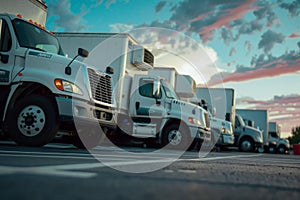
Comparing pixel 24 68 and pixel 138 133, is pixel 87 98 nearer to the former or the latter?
pixel 24 68

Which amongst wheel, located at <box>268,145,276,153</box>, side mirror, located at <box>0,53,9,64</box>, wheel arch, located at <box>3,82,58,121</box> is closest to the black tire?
wheel, located at <box>268,145,276,153</box>

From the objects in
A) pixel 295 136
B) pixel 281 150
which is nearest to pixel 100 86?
pixel 281 150

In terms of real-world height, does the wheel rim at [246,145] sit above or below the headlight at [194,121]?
below

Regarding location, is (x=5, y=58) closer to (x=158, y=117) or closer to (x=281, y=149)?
(x=158, y=117)

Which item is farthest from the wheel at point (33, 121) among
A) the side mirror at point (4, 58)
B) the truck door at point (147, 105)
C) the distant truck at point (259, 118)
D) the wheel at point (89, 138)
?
the distant truck at point (259, 118)

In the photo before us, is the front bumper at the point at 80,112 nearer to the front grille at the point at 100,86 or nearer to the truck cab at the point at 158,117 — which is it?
the front grille at the point at 100,86

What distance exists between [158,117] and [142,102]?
81 centimetres

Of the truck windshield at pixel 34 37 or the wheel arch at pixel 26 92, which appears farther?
the truck windshield at pixel 34 37

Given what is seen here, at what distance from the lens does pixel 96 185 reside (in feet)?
5.94

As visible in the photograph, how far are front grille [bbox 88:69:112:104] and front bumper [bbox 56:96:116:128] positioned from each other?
271 millimetres

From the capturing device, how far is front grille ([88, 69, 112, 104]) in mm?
7907

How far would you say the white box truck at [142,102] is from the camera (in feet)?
40.4

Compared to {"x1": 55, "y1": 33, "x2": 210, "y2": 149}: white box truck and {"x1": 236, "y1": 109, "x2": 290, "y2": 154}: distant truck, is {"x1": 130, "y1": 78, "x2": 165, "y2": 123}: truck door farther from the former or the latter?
{"x1": 236, "y1": 109, "x2": 290, "y2": 154}: distant truck

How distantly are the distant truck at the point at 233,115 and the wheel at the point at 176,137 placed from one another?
849 centimetres
